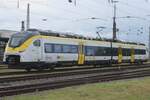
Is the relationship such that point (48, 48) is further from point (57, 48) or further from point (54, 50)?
point (57, 48)

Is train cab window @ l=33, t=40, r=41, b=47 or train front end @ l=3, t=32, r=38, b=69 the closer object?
train front end @ l=3, t=32, r=38, b=69

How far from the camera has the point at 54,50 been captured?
34.8m

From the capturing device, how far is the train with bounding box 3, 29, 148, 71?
3175 centimetres

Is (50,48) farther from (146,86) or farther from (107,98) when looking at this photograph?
(107,98)

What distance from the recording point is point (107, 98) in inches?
635

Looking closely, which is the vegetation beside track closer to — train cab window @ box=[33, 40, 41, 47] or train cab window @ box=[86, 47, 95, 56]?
train cab window @ box=[33, 40, 41, 47]

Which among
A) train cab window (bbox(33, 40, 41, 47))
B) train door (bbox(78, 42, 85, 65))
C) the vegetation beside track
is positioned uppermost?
train cab window (bbox(33, 40, 41, 47))

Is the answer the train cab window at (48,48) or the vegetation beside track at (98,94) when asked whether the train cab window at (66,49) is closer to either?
the train cab window at (48,48)

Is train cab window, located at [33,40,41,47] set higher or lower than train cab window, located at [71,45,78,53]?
higher

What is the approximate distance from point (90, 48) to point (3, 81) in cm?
2048

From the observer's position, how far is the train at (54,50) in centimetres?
3175

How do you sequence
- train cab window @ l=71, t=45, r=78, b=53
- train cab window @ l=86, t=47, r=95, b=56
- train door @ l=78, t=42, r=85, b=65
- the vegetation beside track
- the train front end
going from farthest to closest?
train cab window @ l=86, t=47, r=95, b=56, train door @ l=78, t=42, r=85, b=65, train cab window @ l=71, t=45, r=78, b=53, the train front end, the vegetation beside track

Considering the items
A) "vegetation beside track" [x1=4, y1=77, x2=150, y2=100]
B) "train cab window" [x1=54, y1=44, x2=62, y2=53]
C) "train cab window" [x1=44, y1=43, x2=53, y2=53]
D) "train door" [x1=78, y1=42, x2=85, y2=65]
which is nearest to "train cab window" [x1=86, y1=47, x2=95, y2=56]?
"train door" [x1=78, y1=42, x2=85, y2=65]

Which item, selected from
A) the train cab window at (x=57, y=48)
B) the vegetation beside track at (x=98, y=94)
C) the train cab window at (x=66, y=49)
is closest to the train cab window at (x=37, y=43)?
the train cab window at (x=57, y=48)
